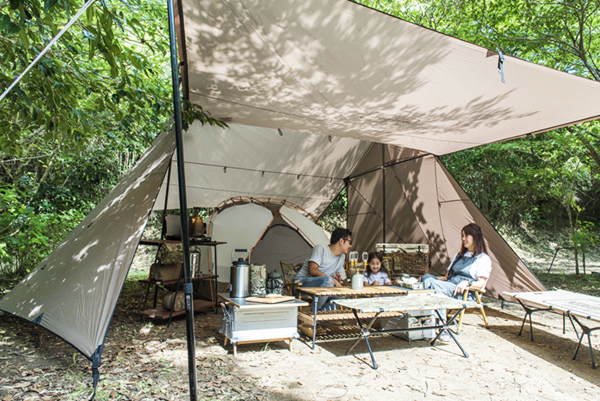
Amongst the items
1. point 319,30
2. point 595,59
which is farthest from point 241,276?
point 595,59

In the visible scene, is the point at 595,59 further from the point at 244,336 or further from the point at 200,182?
the point at 244,336

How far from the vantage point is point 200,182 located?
6.19m

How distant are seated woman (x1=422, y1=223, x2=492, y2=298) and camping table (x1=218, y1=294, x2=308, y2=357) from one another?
167 cm

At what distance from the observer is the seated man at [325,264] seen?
3.81 m

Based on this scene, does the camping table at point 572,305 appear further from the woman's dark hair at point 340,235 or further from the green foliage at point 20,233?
the green foliage at point 20,233

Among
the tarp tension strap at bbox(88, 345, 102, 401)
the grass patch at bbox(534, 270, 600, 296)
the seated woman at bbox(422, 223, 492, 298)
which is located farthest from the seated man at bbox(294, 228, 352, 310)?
the grass patch at bbox(534, 270, 600, 296)

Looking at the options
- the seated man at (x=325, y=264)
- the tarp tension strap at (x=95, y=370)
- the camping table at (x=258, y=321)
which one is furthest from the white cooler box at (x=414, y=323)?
the tarp tension strap at (x=95, y=370)

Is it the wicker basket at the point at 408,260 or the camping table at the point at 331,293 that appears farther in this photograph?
the wicker basket at the point at 408,260

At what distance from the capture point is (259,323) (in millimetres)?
3074

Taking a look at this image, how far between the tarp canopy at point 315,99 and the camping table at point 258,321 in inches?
33.7

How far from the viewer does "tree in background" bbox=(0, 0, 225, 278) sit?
7.38 feet

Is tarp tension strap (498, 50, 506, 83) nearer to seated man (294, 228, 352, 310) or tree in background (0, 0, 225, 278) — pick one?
seated man (294, 228, 352, 310)

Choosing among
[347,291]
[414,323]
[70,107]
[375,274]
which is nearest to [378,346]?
[414,323]

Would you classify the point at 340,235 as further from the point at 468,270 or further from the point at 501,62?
the point at 501,62
